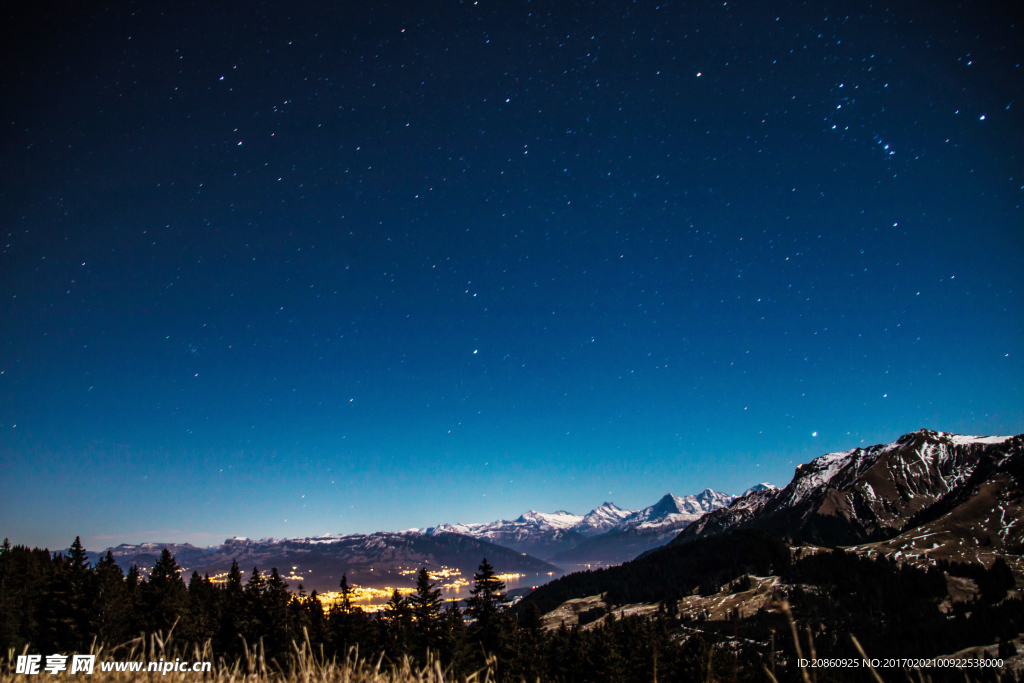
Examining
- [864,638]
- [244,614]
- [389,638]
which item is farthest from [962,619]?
[244,614]

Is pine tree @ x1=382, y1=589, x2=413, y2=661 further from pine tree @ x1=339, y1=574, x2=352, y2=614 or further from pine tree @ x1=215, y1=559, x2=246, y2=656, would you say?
pine tree @ x1=215, y1=559, x2=246, y2=656

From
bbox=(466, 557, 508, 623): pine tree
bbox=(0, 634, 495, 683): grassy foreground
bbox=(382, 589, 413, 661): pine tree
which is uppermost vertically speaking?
bbox=(0, 634, 495, 683): grassy foreground

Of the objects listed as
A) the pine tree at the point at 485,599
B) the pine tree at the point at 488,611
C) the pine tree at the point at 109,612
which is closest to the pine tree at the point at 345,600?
the pine tree at the point at 109,612

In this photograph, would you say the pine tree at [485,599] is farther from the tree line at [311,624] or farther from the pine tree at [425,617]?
the pine tree at [425,617]

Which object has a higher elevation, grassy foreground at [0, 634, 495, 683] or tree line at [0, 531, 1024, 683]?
grassy foreground at [0, 634, 495, 683]

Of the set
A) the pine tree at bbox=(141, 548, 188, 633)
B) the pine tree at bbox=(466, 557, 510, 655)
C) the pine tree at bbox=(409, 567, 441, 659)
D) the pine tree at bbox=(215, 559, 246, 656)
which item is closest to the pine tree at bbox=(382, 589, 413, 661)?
the pine tree at bbox=(409, 567, 441, 659)

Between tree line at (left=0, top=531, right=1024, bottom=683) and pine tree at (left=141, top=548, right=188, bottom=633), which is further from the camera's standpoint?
pine tree at (left=141, top=548, right=188, bottom=633)

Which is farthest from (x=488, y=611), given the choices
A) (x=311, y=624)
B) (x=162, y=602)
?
(x=162, y=602)

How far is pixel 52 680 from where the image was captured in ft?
20.3

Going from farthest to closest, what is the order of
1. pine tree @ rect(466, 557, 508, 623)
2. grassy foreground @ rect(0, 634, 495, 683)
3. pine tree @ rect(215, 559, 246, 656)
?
pine tree @ rect(215, 559, 246, 656) → pine tree @ rect(466, 557, 508, 623) → grassy foreground @ rect(0, 634, 495, 683)

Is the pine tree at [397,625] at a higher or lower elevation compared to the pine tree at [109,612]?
lower

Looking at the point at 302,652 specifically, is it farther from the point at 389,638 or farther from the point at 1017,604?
the point at 1017,604

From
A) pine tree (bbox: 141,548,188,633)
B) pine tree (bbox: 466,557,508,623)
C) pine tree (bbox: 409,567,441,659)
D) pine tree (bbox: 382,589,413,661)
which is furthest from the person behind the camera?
pine tree (bbox: 382,589,413,661)

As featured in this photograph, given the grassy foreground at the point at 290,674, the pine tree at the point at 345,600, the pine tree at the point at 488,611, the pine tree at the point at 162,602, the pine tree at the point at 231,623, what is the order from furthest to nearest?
1. the pine tree at the point at 345,600
2. the pine tree at the point at 231,623
3. the pine tree at the point at 162,602
4. the pine tree at the point at 488,611
5. the grassy foreground at the point at 290,674
